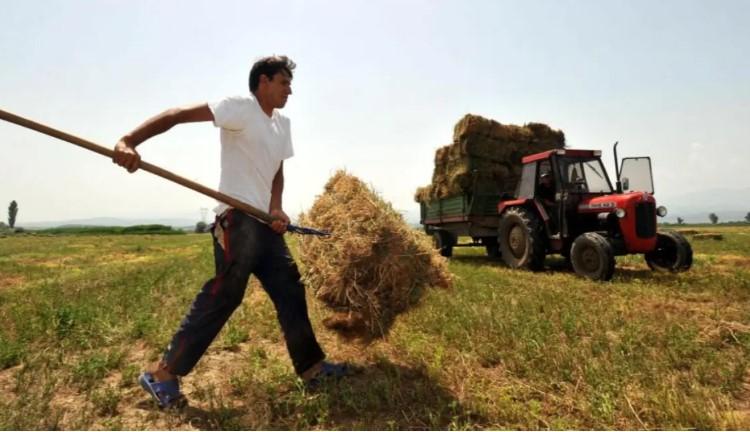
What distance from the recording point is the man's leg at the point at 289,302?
11.1ft

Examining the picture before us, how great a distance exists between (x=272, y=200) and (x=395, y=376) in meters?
1.66

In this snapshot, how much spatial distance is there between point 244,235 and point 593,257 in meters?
6.61

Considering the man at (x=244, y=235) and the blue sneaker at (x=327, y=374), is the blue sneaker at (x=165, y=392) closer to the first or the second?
the man at (x=244, y=235)

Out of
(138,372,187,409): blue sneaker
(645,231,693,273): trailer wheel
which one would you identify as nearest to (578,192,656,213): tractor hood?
(645,231,693,273): trailer wheel

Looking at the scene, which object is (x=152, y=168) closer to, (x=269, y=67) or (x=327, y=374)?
(x=269, y=67)

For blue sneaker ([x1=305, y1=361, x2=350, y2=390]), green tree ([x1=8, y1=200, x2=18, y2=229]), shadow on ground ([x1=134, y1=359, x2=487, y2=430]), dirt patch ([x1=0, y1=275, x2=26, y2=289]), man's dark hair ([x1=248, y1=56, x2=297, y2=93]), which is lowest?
shadow on ground ([x1=134, y1=359, x2=487, y2=430])

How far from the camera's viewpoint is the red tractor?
8.09 meters

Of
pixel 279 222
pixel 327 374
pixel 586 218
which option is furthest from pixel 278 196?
pixel 586 218

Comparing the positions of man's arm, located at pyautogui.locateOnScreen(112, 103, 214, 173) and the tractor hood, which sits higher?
man's arm, located at pyautogui.locateOnScreen(112, 103, 214, 173)

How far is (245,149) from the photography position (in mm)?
3266

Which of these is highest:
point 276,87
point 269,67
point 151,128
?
point 269,67

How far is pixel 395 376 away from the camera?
3.49 metres

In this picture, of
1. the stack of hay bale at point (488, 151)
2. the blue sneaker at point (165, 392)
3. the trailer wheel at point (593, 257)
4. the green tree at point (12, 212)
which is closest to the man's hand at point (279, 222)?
the blue sneaker at point (165, 392)

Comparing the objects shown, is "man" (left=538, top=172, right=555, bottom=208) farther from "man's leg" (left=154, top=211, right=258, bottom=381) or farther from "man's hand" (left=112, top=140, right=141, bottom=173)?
"man's hand" (left=112, top=140, right=141, bottom=173)
